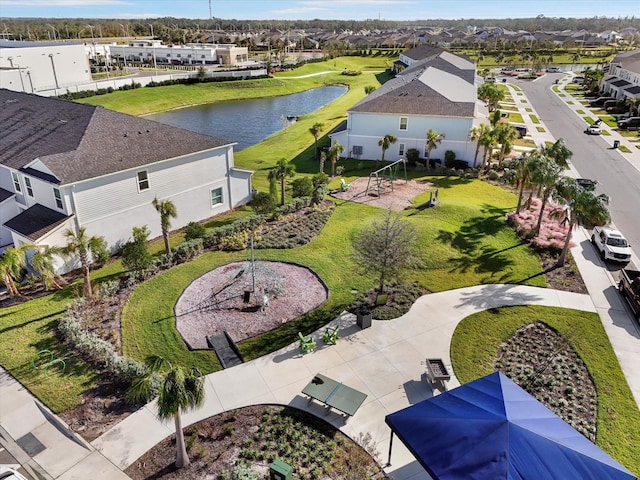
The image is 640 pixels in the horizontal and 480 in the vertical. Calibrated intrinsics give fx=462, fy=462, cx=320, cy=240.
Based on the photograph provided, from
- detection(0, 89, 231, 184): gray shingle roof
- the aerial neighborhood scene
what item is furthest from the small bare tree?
detection(0, 89, 231, 184): gray shingle roof

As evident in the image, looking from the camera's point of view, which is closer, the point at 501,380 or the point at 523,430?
the point at 523,430

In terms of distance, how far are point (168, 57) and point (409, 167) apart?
370 ft

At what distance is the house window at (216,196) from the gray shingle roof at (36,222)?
957 centimetres

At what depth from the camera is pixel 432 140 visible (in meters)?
41.4

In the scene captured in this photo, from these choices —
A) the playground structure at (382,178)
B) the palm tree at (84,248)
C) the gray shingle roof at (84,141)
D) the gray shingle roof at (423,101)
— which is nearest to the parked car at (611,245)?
the playground structure at (382,178)

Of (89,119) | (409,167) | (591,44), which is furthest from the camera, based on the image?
(591,44)

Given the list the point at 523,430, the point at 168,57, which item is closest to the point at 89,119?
the point at 523,430

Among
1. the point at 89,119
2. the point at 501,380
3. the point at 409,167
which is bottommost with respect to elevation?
the point at 409,167

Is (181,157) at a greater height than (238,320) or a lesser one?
greater

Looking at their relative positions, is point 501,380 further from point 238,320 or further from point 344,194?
point 344,194

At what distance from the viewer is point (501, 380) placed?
1306 cm

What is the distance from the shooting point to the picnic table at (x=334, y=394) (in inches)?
576

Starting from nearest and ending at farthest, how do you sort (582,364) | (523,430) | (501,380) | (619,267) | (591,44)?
(523,430)
(501,380)
(582,364)
(619,267)
(591,44)

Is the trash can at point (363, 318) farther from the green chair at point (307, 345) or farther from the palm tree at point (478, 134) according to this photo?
the palm tree at point (478, 134)
